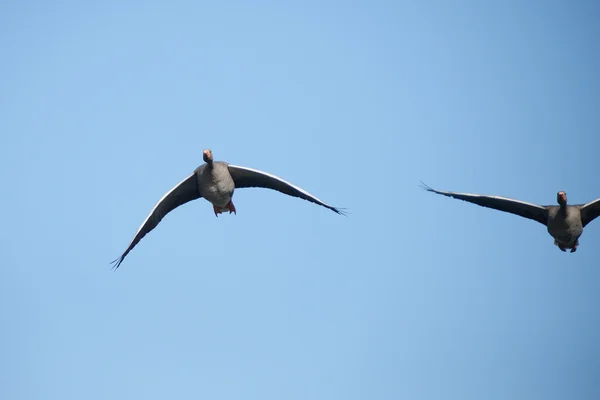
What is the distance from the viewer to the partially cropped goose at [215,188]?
867 inches

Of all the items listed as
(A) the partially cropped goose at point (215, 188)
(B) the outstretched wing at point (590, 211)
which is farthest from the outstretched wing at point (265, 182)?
(B) the outstretched wing at point (590, 211)

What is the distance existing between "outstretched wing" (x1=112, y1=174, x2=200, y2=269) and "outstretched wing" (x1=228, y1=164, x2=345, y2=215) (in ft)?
4.02

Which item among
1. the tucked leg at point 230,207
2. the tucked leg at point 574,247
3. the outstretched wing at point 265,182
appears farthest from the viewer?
the tucked leg at point 574,247

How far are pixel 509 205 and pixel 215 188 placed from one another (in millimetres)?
9216

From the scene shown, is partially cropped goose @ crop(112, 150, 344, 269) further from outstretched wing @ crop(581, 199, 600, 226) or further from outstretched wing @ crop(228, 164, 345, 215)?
outstretched wing @ crop(581, 199, 600, 226)

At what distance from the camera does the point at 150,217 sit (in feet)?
75.6

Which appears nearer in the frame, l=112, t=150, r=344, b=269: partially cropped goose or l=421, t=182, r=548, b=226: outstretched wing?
l=112, t=150, r=344, b=269: partially cropped goose

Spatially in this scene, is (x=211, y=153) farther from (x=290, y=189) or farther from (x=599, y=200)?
(x=599, y=200)

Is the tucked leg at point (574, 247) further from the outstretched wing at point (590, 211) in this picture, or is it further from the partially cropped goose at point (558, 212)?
the outstretched wing at point (590, 211)

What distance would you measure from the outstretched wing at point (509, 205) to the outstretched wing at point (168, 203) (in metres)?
7.08

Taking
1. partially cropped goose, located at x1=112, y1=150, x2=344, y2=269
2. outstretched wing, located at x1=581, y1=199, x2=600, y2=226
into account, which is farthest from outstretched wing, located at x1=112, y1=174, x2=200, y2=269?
outstretched wing, located at x1=581, y1=199, x2=600, y2=226

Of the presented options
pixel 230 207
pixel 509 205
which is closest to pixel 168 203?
pixel 230 207

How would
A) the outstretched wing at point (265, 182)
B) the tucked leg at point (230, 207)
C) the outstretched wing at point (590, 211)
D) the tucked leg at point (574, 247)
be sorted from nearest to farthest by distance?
1. the outstretched wing at point (265, 182)
2. the tucked leg at point (230, 207)
3. the outstretched wing at point (590, 211)
4. the tucked leg at point (574, 247)

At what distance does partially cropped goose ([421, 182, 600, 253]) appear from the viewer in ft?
78.1
